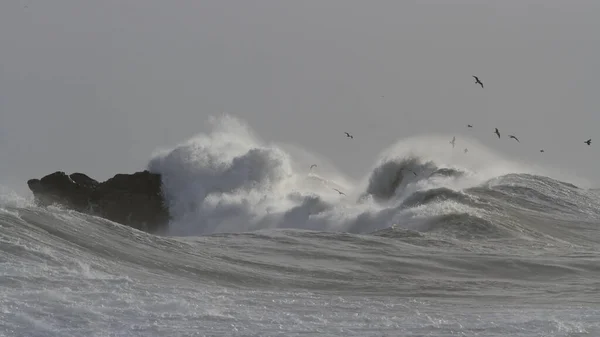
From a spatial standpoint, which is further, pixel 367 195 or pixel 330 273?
pixel 367 195

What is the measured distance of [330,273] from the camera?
21.8 m

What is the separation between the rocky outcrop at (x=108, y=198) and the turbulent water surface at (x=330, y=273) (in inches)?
256

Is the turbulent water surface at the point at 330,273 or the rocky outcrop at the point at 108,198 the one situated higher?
the rocky outcrop at the point at 108,198

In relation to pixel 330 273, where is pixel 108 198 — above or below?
above

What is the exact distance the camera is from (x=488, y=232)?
101 ft

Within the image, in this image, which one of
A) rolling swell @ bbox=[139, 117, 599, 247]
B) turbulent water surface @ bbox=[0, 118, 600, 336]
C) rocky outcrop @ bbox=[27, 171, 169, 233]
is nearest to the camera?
turbulent water surface @ bbox=[0, 118, 600, 336]

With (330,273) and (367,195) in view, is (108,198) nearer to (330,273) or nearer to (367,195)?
(367,195)

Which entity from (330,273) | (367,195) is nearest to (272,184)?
(367,195)

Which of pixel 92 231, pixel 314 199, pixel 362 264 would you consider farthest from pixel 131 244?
pixel 314 199

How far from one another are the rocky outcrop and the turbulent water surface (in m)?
6.49

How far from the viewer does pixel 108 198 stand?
43.4 meters

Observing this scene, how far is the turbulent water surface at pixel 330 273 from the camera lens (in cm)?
1597

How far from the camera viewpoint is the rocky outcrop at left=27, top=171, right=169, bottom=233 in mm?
42625

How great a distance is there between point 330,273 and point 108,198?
22981 mm
